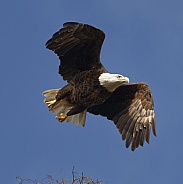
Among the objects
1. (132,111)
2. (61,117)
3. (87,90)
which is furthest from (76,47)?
(132,111)

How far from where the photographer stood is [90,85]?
830cm

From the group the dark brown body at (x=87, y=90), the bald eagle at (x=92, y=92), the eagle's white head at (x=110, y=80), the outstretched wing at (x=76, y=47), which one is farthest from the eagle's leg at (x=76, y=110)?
the eagle's white head at (x=110, y=80)

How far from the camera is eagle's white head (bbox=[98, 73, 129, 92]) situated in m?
8.25

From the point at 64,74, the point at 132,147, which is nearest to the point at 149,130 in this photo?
the point at 132,147

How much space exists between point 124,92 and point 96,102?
91 centimetres

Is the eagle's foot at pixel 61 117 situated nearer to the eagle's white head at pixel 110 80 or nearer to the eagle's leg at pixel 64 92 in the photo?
the eagle's leg at pixel 64 92

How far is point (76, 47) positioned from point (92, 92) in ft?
2.47

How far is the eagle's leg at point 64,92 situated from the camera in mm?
8609

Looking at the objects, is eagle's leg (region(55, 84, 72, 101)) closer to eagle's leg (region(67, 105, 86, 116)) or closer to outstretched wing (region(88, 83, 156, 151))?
eagle's leg (region(67, 105, 86, 116))

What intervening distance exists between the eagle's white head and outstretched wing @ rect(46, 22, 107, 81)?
187 millimetres

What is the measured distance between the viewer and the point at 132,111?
9047mm

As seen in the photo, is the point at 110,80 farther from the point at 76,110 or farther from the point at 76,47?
the point at 76,110

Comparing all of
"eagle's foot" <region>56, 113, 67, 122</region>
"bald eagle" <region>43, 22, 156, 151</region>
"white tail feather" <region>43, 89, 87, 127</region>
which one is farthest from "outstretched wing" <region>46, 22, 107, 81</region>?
"eagle's foot" <region>56, 113, 67, 122</region>

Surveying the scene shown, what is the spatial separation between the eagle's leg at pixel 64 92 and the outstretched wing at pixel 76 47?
149 mm
